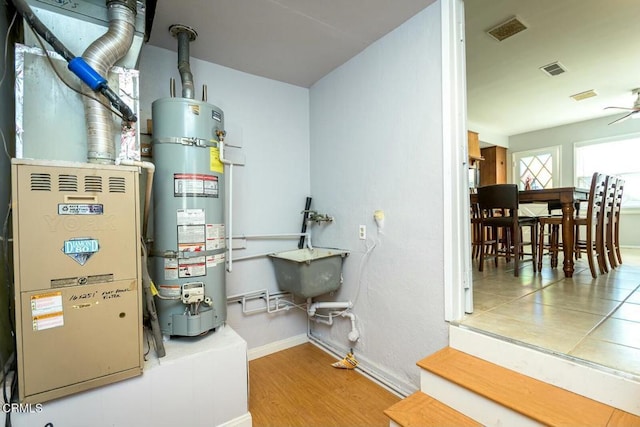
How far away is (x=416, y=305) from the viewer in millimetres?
1887

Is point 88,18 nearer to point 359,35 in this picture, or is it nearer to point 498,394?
point 359,35

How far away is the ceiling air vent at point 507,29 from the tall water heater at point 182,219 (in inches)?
97.2

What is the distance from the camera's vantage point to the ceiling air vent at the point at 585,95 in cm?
380

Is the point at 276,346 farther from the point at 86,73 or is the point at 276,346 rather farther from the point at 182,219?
the point at 86,73

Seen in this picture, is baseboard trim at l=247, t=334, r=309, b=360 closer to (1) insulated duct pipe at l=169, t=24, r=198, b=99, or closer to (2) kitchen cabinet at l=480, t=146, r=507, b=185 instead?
(1) insulated duct pipe at l=169, t=24, r=198, b=99

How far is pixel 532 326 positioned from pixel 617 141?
17.7ft

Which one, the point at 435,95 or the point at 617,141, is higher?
the point at 617,141

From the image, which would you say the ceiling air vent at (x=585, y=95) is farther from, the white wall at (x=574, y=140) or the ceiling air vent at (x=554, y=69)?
the white wall at (x=574, y=140)

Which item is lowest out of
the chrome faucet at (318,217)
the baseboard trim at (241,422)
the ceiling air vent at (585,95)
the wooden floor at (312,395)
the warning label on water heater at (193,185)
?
the wooden floor at (312,395)

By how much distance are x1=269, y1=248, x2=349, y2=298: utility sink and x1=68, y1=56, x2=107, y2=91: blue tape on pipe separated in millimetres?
1593

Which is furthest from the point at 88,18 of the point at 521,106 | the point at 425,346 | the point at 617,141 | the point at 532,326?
the point at 617,141

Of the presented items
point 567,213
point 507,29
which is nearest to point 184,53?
point 507,29

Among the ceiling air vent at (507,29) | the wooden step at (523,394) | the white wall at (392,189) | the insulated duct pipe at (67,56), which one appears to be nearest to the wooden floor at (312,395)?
the white wall at (392,189)

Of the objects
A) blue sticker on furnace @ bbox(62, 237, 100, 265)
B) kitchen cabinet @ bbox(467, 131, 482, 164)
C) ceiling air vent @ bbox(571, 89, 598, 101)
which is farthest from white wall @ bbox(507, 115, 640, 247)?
blue sticker on furnace @ bbox(62, 237, 100, 265)
